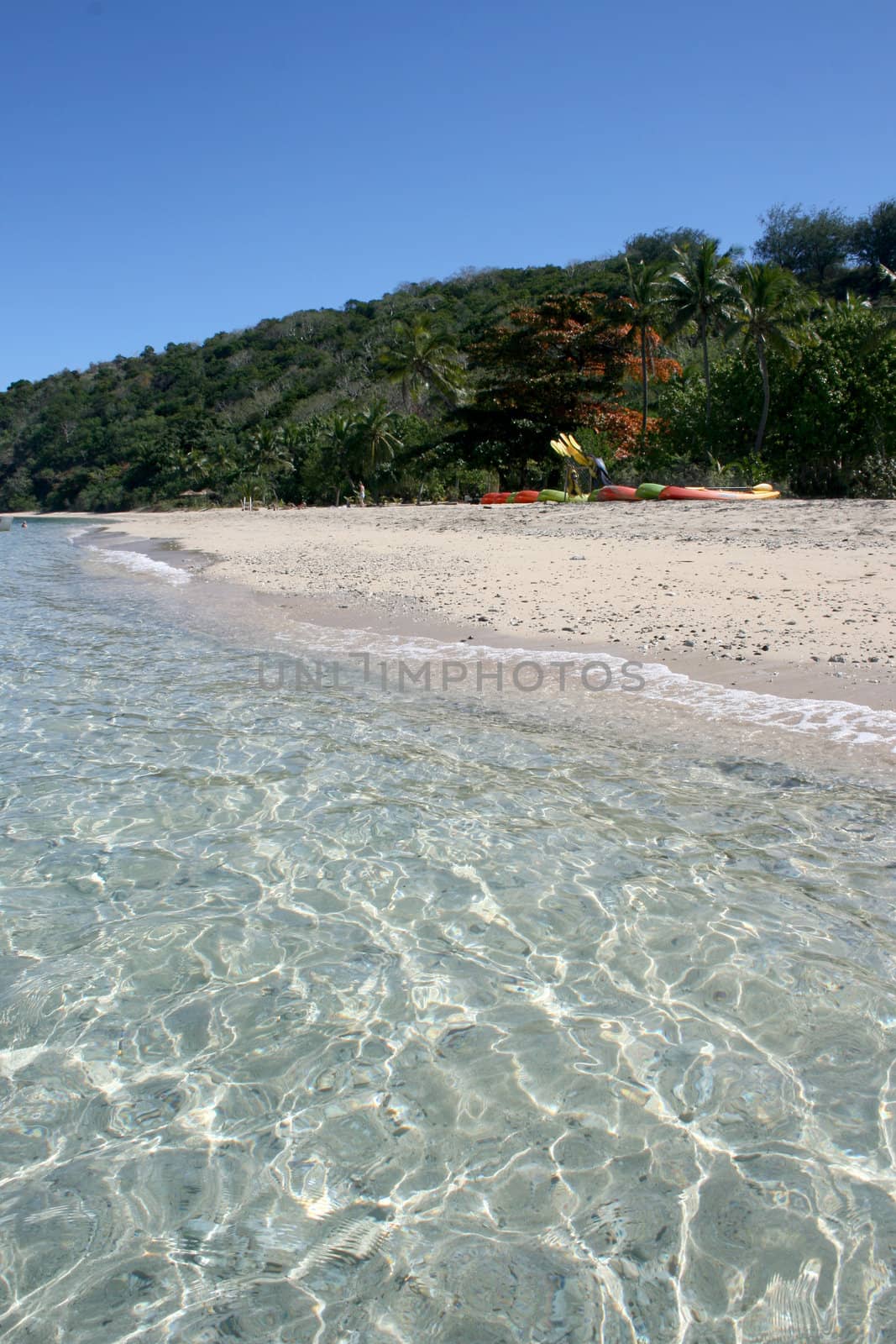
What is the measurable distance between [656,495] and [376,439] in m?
17.3

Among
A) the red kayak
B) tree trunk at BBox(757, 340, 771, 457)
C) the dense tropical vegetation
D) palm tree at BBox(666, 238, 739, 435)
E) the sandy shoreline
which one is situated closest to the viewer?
the sandy shoreline

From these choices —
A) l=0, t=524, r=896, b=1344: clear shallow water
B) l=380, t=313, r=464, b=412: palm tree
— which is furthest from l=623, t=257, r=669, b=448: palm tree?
l=0, t=524, r=896, b=1344: clear shallow water

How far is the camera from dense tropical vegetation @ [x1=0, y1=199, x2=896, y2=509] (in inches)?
1017

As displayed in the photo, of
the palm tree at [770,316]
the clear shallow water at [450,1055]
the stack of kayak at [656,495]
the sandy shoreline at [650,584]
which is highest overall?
the palm tree at [770,316]

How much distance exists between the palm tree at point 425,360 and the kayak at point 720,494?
18260mm

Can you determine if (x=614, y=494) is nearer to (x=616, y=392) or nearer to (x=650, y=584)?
(x=616, y=392)

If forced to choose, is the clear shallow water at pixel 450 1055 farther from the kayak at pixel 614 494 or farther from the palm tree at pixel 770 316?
the palm tree at pixel 770 316

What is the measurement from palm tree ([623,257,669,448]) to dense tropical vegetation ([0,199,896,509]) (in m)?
0.07

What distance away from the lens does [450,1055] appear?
323cm

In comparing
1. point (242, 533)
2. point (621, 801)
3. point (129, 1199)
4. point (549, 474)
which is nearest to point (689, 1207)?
point (129, 1199)

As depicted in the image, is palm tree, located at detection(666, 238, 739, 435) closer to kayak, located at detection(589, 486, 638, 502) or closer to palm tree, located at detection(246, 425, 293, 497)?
kayak, located at detection(589, 486, 638, 502)

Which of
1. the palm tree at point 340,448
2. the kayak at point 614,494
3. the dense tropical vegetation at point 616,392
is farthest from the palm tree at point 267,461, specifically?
the kayak at point 614,494

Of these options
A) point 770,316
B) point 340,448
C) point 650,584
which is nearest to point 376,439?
point 340,448

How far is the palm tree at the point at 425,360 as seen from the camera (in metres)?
36.8
